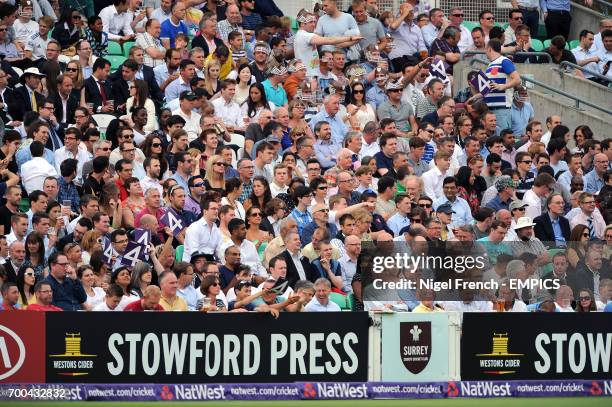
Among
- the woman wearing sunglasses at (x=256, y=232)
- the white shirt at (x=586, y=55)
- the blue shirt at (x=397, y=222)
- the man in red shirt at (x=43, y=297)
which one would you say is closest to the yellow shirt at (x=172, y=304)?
the man in red shirt at (x=43, y=297)

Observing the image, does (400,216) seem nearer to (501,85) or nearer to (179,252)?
(179,252)

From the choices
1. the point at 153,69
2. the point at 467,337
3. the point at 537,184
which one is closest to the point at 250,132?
the point at 153,69

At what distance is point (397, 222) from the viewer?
64.5 ft

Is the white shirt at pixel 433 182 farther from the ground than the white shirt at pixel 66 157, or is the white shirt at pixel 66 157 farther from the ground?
the white shirt at pixel 66 157

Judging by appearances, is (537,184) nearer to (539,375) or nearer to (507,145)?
(507,145)

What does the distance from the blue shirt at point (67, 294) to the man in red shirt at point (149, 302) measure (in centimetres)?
55

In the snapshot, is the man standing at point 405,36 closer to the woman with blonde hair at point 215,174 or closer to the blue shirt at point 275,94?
the blue shirt at point 275,94

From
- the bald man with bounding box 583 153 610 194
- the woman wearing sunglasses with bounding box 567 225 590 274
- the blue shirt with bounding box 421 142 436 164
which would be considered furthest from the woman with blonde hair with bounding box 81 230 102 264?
the bald man with bounding box 583 153 610 194

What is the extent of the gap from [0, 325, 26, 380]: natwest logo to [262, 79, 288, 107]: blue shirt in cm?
753

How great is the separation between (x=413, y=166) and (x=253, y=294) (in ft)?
18.2

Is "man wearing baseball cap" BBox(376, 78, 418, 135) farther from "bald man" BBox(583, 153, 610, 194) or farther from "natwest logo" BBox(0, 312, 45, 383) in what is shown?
"natwest logo" BBox(0, 312, 45, 383)

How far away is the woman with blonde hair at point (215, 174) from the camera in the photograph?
19.4 m

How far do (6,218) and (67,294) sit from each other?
1.87m

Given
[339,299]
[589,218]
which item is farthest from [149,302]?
[589,218]
